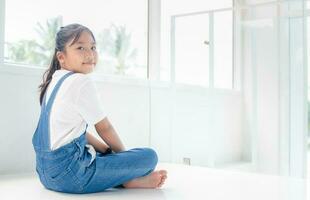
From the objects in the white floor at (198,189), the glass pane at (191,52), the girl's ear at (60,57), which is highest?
the glass pane at (191,52)

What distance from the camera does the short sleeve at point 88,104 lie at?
1.34 metres

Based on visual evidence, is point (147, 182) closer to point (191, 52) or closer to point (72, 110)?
point (72, 110)

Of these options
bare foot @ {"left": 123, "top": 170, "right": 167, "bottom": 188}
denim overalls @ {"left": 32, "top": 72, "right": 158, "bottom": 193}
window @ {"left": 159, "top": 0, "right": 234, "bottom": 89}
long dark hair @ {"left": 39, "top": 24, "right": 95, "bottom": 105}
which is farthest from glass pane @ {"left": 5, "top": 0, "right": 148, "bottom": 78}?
bare foot @ {"left": 123, "top": 170, "right": 167, "bottom": 188}

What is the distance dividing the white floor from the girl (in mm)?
45

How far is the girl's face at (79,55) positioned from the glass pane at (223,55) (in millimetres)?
1200

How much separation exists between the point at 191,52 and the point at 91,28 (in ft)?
2.14

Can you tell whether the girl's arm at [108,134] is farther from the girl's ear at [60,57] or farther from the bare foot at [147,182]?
the girl's ear at [60,57]

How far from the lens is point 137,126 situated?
2.32 m

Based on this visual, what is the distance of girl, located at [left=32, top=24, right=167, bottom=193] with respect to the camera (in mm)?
1326

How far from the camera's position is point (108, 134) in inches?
57.4

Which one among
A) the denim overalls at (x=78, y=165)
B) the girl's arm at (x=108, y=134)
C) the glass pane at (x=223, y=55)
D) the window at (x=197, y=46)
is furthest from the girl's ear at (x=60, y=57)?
the glass pane at (x=223, y=55)

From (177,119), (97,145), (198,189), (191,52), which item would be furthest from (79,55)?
(191,52)

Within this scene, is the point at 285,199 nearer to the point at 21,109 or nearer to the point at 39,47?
the point at 21,109

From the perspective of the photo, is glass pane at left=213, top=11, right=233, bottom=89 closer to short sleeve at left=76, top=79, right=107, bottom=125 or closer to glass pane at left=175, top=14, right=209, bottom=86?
glass pane at left=175, top=14, right=209, bottom=86
